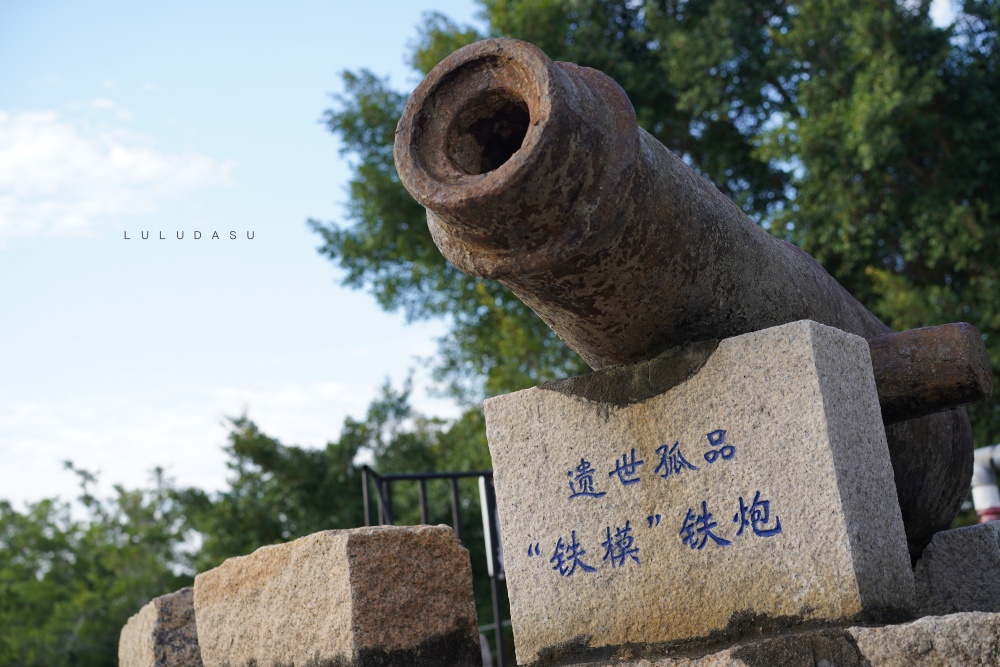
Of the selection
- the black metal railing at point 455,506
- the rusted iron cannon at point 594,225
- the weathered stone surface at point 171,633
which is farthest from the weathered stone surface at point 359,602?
the black metal railing at point 455,506

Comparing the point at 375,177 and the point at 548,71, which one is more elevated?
the point at 375,177

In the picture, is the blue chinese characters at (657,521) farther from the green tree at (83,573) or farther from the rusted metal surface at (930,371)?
the green tree at (83,573)

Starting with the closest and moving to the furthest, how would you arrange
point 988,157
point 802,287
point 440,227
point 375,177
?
point 440,227 → point 802,287 → point 988,157 → point 375,177

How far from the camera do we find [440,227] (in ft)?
7.74

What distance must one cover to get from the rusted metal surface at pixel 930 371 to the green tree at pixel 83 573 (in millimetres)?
14086

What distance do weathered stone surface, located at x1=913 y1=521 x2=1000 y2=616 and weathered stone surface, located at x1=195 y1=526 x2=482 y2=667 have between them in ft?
5.04

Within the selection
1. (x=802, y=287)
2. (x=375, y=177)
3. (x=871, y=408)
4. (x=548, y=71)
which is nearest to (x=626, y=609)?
(x=871, y=408)

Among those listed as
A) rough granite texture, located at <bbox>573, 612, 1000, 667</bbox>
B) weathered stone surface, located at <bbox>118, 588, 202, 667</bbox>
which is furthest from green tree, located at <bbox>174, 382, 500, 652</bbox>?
rough granite texture, located at <bbox>573, 612, 1000, 667</bbox>

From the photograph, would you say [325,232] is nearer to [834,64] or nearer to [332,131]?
[332,131]

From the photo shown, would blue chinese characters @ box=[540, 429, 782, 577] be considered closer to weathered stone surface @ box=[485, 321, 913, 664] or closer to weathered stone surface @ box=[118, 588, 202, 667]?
weathered stone surface @ box=[485, 321, 913, 664]

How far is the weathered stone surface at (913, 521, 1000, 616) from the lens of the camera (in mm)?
3293

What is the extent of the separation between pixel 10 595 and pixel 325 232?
11.4 m

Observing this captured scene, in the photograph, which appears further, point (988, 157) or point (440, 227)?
point (988, 157)

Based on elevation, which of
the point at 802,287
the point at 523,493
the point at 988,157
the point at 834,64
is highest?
the point at 834,64
